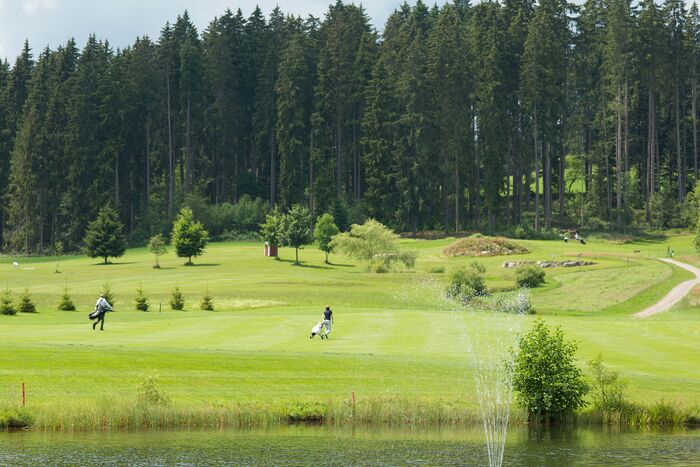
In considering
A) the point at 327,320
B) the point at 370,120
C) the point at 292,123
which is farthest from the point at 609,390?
the point at 292,123

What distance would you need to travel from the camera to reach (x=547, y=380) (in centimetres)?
3338

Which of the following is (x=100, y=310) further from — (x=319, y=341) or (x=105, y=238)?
(x=105, y=238)

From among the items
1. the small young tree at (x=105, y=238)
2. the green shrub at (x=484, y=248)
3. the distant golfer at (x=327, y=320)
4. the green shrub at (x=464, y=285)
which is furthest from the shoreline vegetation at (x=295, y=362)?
the small young tree at (x=105, y=238)

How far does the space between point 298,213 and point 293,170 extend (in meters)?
31.9

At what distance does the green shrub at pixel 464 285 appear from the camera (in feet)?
242

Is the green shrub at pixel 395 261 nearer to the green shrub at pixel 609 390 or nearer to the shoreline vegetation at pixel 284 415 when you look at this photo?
the shoreline vegetation at pixel 284 415

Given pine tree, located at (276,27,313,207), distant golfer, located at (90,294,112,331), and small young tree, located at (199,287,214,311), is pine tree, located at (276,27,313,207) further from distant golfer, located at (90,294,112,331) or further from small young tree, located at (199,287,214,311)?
distant golfer, located at (90,294,112,331)

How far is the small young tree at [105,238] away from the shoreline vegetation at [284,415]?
263ft

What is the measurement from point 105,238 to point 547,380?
8635 cm

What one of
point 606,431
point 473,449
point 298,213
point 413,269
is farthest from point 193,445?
point 298,213

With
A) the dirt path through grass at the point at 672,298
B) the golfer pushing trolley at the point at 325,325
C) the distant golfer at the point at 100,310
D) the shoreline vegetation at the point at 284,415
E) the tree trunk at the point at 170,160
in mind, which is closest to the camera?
the shoreline vegetation at the point at 284,415

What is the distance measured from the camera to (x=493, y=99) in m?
128

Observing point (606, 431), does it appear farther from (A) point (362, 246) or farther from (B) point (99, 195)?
(B) point (99, 195)

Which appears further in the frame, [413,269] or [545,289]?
[413,269]
